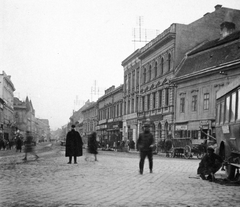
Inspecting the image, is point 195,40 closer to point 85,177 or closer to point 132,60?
point 132,60

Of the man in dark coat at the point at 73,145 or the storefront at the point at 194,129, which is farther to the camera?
the storefront at the point at 194,129

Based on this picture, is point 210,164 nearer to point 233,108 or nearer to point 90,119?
point 233,108

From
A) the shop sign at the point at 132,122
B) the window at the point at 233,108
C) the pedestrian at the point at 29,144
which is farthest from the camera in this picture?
the shop sign at the point at 132,122

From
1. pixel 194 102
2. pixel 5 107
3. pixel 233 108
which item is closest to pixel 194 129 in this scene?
pixel 194 102

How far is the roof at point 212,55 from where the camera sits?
3017cm

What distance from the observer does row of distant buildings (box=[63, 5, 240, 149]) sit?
31078mm

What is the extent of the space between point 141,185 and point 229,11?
3250 cm

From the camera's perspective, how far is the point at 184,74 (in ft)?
115

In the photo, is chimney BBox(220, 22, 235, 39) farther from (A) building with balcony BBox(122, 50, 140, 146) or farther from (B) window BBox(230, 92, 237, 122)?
(B) window BBox(230, 92, 237, 122)

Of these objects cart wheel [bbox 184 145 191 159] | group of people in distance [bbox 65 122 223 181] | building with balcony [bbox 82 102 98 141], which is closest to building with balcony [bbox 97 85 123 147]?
building with balcony [bbox 82 102 98 141]

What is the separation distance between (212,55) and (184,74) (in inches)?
136

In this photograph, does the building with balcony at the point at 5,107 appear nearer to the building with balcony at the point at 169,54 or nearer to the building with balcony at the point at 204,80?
the building with balcony at the point at 169,54

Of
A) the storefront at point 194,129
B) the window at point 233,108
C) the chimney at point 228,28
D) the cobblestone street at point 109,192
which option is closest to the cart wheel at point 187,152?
the storefront at point 194,129

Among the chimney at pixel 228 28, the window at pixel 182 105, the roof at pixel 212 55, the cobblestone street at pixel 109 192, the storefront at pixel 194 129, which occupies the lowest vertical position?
the cobblestone street at pixel 109 192
